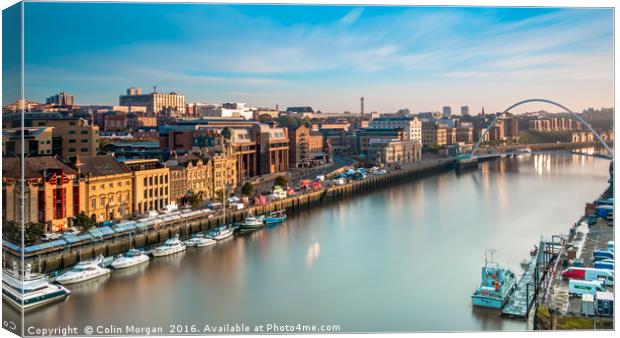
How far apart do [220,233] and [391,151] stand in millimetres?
10069

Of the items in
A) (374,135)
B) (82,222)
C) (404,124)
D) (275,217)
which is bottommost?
(275,217)

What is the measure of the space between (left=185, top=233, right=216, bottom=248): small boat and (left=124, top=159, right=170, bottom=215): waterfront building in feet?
2.38

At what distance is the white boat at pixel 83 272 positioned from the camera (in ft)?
16.6

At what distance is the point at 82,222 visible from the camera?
19.9ft

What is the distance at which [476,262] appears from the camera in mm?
5660

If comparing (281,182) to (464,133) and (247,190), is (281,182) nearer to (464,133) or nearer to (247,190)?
(247,190)

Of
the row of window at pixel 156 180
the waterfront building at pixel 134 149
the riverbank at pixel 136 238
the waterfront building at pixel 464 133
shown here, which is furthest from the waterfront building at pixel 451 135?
the row of window at pixel 156 180

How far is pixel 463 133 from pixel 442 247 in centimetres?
1748

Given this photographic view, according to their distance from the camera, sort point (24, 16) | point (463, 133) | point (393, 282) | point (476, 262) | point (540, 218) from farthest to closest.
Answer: point (463, 133) → point (540, 218) → point (476, 262) → point (393, 282) → point (24, 16)

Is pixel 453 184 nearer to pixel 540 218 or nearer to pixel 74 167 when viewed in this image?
pixel 540 218

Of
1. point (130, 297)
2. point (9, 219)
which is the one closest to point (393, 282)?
point (130, 297)

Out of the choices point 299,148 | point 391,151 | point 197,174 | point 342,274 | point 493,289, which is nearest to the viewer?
point 493,289

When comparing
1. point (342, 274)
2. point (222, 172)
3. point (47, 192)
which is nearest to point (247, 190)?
point (222, 172)

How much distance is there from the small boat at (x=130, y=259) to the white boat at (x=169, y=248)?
120mm
